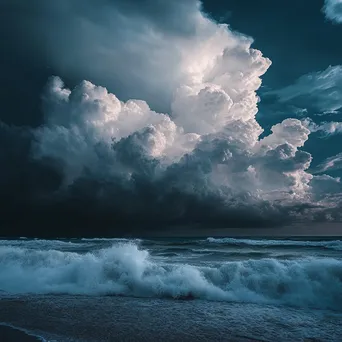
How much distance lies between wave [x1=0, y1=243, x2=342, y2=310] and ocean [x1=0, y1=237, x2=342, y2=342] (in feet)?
0.12

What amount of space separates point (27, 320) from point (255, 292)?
7.46m

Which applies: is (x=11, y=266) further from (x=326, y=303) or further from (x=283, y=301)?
(x=326, y=303)

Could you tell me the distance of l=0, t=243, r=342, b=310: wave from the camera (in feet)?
36.4

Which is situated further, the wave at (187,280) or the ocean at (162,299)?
→ the wave at (187,280)

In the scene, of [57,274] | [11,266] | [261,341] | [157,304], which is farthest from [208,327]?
[11,266]

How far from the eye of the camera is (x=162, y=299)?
10758 millimetres

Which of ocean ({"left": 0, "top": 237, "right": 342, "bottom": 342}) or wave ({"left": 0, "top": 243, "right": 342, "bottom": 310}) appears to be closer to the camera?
ocean ({"left": 0, "top": 237, "right": 342, "bottom": 342})

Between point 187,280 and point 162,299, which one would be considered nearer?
point 162,299

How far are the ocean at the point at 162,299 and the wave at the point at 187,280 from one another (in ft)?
0.12

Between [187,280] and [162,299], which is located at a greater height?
[187,280]

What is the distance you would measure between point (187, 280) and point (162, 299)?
1.43m

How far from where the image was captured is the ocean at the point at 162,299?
22.9 feet

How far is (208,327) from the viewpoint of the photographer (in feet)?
24.0

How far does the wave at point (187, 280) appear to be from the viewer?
1110cm
